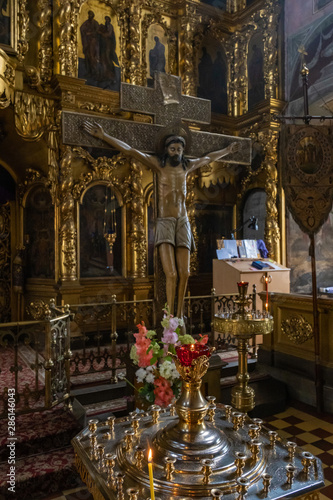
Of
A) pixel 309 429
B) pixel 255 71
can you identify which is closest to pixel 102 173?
pixel 255 71

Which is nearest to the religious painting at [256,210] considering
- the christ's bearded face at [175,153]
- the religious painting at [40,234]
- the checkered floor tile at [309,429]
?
the religious painting at [40,234]

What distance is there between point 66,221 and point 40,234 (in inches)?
30.6

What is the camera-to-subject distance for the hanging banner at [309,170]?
5.06 metres

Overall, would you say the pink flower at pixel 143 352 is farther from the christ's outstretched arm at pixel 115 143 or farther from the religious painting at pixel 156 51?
the religious painting at pixel 156 51

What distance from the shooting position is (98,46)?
310 inches

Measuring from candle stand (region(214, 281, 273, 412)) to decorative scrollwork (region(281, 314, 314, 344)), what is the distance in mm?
1350

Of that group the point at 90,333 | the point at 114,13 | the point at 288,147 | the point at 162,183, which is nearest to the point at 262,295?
the point at 288,147

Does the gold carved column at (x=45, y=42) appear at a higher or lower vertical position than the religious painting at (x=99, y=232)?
higher

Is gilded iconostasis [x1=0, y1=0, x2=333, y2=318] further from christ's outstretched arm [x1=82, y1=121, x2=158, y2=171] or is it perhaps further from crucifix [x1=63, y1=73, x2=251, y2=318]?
christ's outstretched arm [x1=82, y1=121, x2=158, y2=171]

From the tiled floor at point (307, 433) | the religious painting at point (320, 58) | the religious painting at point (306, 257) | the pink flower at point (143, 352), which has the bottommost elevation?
the tiled floor at point (307, 433)

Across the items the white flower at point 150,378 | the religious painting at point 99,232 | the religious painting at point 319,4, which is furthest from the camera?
the religious painting at point 319,4

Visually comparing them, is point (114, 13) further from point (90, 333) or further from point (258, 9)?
point (90, 333)

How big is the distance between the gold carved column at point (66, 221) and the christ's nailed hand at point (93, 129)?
12.5 feet

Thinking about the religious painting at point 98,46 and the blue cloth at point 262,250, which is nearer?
the religious painting at point 98,46
